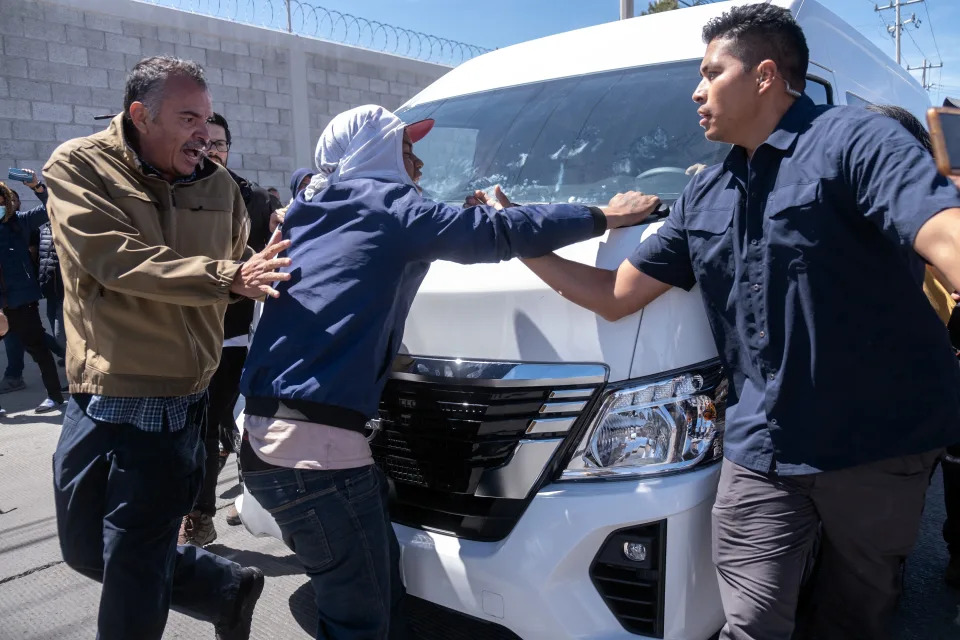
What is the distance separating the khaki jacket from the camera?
211cm

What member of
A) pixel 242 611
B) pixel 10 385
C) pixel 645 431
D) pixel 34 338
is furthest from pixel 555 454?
pixel 10 385

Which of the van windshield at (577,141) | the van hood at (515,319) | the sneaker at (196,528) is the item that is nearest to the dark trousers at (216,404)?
the sneaker at (196,528)

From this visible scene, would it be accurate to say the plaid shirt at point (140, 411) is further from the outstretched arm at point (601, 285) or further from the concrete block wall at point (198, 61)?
the concrete block wall at point (198, 61)

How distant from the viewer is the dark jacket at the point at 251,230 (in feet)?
12.1

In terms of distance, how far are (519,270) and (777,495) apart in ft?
3.01

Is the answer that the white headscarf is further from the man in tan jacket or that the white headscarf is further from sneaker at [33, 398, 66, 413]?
sneaker at [33, 398, 66, 413]

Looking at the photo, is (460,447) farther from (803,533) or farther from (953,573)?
(953,573)

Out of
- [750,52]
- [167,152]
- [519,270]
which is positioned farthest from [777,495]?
[167,152]

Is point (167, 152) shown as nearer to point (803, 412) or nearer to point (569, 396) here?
point (569, 396)

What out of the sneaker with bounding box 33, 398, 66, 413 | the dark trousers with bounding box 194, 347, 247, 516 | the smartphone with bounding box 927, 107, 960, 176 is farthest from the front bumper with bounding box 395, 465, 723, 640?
the sneaker with bounding box 33, 398, 66, 413

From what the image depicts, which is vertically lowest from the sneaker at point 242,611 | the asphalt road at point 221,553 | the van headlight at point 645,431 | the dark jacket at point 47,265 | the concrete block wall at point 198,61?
the asphalt road at point 221,553

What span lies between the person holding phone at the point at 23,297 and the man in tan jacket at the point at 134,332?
537 cm

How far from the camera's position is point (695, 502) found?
2.03 m

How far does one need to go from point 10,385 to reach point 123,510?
669cm
